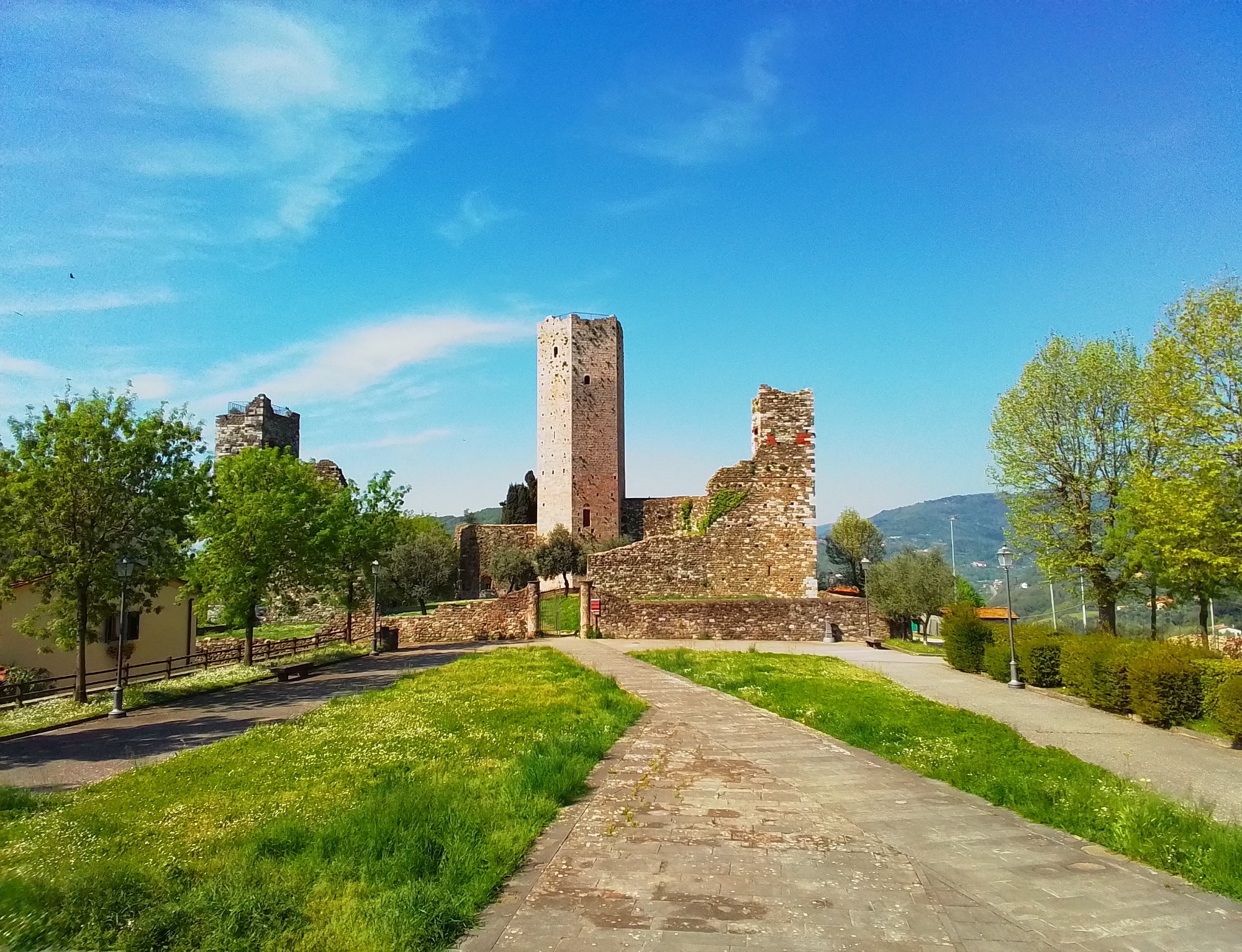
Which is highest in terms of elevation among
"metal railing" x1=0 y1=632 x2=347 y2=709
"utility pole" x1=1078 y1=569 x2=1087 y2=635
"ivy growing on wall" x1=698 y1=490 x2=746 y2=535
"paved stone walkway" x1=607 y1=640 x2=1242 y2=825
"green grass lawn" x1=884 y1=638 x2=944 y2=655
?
"ivy growing on wall" x1=698 y1=490 x2=746 y2=535

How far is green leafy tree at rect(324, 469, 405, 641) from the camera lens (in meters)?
28.0

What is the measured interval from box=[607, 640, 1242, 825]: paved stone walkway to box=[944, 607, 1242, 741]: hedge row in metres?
0.36

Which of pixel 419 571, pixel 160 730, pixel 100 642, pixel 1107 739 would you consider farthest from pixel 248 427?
pixel 1107 739

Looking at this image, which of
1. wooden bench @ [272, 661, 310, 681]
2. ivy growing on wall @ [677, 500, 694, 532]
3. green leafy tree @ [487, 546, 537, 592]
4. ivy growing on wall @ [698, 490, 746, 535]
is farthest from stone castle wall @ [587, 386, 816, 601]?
wooden bench @ [272, 661, 310, 681]

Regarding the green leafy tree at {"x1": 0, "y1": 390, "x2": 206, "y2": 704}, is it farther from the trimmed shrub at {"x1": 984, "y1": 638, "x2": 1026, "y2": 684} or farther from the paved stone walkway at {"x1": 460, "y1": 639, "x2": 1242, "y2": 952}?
the trimmed shrub at {"x1": 984, "y1": 638, "x2": 1026, "y2": 684}

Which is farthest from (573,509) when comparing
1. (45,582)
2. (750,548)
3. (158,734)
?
(158,734)

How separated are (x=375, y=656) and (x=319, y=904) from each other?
962 inches

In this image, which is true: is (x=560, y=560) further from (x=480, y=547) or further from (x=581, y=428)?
(x=581, y=428)

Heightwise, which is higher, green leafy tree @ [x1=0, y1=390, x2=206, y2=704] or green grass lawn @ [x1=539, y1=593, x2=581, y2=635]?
green leafy tree @ [x1=0, y1=390, x2=206, y2=704]

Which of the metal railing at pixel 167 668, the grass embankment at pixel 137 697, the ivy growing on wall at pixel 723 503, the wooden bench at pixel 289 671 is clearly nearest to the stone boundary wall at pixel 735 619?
the ivy growing on wall at pixel 723 503

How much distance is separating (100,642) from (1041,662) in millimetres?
25634

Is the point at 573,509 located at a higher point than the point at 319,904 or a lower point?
higher

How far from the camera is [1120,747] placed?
11.4m

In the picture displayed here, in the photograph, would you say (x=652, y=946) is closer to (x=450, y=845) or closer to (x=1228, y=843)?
(x=450, y=845)
